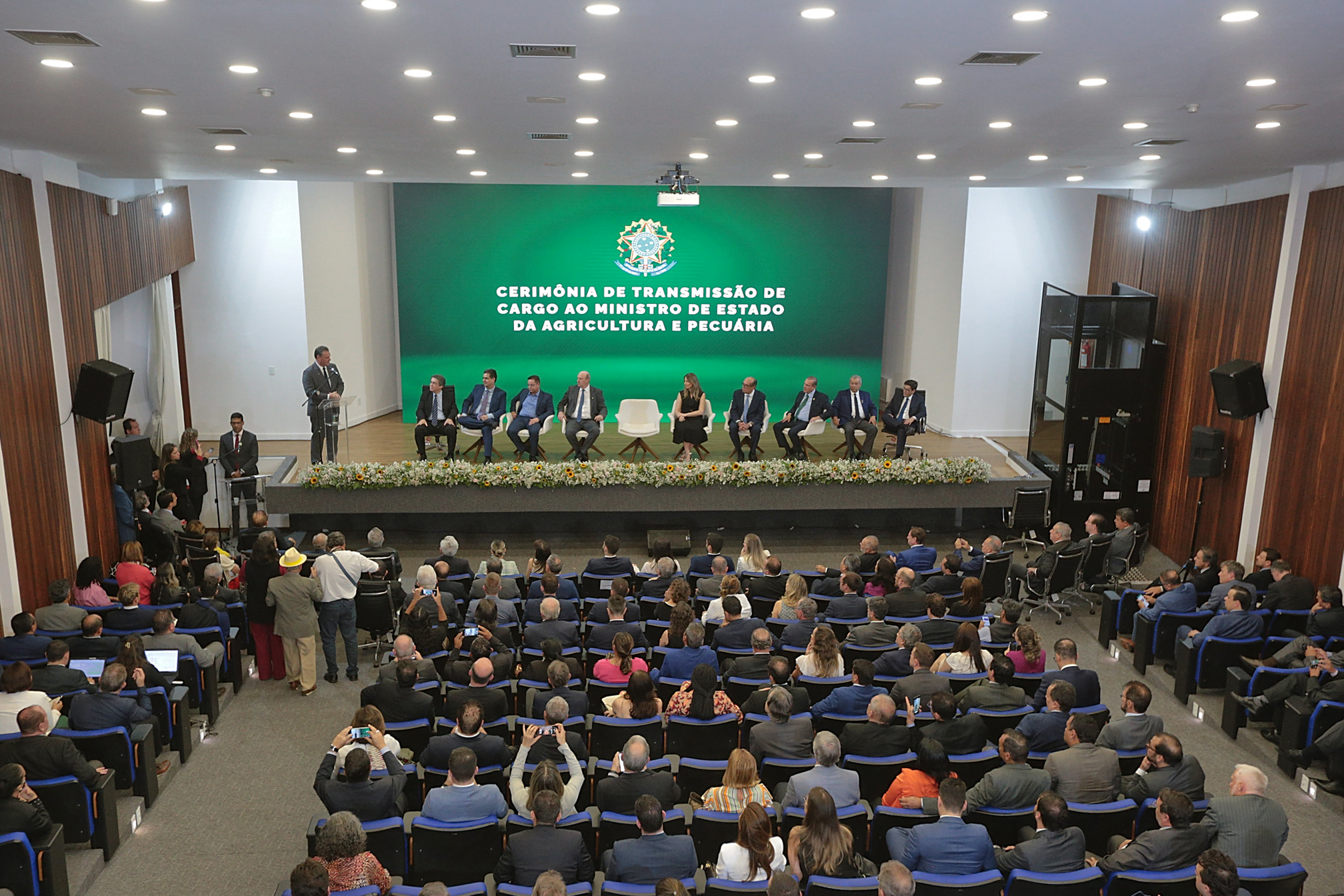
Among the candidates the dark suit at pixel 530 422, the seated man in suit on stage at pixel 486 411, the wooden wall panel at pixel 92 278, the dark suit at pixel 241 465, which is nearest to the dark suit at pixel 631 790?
the wooden wall panel at pixel 92 278

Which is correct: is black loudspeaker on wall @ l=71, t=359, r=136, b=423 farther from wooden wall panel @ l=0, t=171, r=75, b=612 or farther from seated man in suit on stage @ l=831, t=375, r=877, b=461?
seated man in suit on stage @ l=831, t=375, r=877, b=461

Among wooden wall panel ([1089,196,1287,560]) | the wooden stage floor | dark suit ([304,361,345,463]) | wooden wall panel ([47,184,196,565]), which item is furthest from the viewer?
the wooden stage floor

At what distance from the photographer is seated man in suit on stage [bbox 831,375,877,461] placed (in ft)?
42.9

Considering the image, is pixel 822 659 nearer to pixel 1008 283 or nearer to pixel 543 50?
pixel 543 50

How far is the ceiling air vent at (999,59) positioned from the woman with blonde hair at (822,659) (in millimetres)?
3433

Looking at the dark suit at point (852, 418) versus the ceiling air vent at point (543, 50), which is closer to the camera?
the ceiling air vent at point (543, 50)

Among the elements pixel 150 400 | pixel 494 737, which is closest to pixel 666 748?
pixel 494 737

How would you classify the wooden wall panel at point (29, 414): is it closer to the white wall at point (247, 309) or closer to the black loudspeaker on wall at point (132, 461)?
the black loudspeaker on wall at point (132, 461)

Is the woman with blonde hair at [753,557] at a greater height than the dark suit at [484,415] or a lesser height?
A: lesser

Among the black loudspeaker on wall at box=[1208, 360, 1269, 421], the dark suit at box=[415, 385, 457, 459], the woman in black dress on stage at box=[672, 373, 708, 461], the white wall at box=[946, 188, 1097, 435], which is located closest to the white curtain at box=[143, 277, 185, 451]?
the dark suit at box=[415, 385, 457, 459]

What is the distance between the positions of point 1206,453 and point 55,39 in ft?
32.6

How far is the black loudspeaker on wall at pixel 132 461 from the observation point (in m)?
10.3

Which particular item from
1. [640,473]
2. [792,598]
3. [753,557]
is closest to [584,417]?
[640,473]

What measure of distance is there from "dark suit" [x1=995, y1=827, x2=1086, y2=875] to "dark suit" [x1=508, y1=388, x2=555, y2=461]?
28.2 ft
